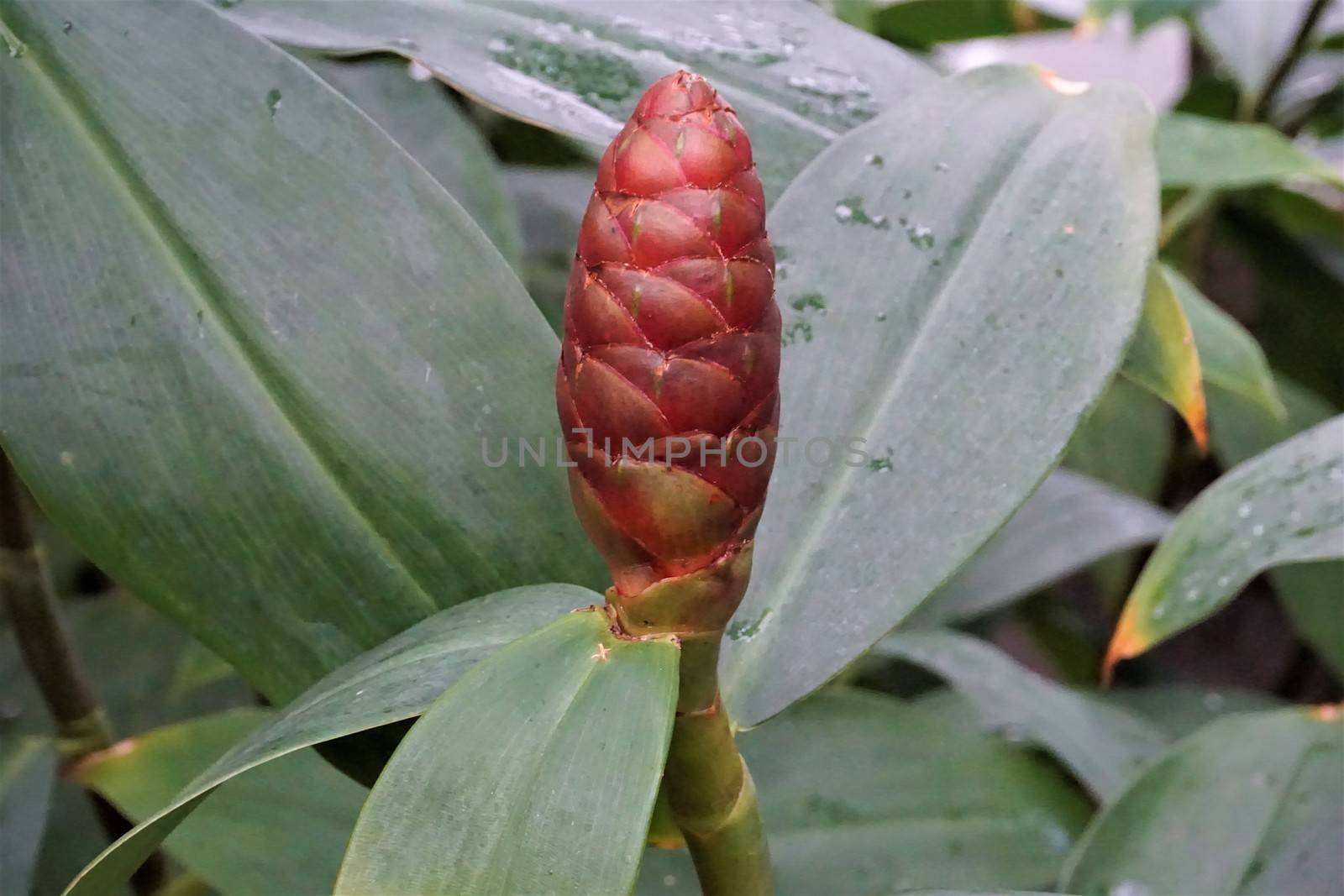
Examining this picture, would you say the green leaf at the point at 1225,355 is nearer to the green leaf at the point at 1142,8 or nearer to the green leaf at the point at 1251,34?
the green leaf at the point at 1142,8

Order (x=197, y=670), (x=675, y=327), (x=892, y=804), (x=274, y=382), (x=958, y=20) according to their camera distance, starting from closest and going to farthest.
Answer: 1. (x=675, y=327)
2. (x=274, y=382)
3. (x=892, y=804)
4. (x=197, y=670)
5. (x=958, y=20)

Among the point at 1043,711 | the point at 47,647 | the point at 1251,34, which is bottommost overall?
the point at 1043,711

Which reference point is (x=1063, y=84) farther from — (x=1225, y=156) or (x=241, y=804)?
(x=241, y=804)

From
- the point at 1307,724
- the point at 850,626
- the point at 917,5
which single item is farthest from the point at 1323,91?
the point at 850,626

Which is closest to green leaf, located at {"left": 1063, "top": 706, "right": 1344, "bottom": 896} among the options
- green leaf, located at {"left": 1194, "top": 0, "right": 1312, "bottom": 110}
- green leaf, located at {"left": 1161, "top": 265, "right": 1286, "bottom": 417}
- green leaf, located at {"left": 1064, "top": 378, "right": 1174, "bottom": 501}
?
green leaf, located at {"left": 1161, "top": 265, "right": 1286, "bottom": 417}

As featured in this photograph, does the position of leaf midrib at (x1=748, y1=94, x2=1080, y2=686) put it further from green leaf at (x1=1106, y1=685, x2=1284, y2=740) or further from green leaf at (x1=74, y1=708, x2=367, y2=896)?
green leaf at (x1=1106, y1=685, x2=1284, y2=740)

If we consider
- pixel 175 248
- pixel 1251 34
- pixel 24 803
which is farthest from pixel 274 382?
pixel 1251 34

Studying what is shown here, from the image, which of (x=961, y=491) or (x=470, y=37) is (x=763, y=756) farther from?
(x=470, y=37)
